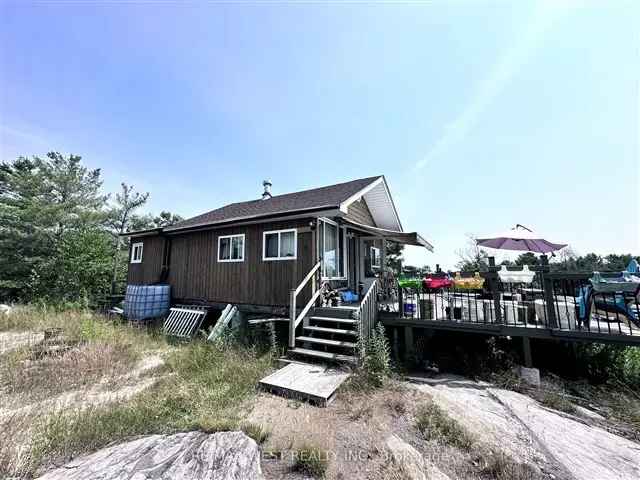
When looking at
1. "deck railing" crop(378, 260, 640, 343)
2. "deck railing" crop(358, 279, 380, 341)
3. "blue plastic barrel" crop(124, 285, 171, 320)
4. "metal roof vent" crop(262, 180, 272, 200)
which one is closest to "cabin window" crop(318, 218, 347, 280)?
"deck railing" crop(358, 279, 380, 341)

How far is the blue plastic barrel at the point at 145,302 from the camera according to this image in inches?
357

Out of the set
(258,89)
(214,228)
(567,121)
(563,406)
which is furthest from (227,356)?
(567,121)

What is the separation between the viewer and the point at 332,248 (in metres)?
8.29

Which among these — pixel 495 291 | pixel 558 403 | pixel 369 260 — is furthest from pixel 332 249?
pixel 558 403

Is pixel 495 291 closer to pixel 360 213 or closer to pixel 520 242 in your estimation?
pixel 520 242

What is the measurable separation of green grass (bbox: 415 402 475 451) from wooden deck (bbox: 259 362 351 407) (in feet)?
4.46

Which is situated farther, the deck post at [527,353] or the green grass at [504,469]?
the deck post at [527,353]

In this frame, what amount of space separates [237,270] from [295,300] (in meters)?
2.82

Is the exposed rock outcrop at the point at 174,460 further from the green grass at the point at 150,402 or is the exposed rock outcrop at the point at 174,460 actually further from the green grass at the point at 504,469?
the green grass at the point at 504,469

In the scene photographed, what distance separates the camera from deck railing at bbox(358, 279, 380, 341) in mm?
5512

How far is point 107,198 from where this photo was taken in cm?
2092

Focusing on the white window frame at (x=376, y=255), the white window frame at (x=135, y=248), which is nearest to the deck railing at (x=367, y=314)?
the white window frame at (x=376, y=255)

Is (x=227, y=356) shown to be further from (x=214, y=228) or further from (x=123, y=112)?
(x=123, y=112)

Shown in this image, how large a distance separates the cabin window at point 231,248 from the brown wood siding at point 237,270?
150 millimetres
